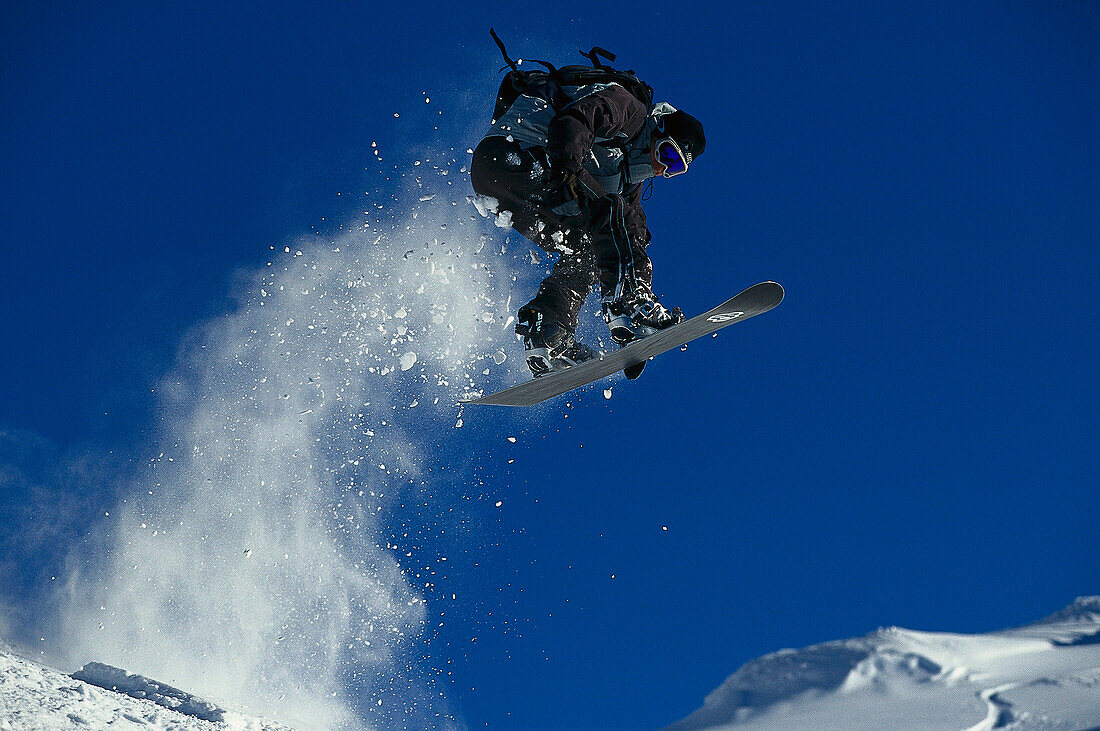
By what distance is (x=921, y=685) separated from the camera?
8336mm

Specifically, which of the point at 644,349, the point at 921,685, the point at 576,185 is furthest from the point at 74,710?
the point at 921,685

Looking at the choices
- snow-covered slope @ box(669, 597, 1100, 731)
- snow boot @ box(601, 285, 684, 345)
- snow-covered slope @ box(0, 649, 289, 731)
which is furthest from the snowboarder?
snow-covered slope @ box(669, 597, 1100, 731)

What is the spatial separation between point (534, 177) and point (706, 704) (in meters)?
6.67

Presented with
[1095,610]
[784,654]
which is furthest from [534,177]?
[1095,610]

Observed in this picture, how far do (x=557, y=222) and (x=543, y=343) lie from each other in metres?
1.07

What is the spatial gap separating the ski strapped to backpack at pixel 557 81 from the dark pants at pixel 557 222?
0.47 metres

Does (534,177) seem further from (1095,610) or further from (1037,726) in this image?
(1095,610)

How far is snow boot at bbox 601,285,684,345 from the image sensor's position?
618 centimetres

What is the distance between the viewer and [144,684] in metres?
10.0

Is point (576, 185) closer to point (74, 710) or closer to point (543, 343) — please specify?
point (543, 343)

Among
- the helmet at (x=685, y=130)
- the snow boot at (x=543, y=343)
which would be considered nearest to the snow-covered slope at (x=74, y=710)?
the snow boot at (x=543, y=343)

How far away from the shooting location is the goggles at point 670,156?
21.7 ft

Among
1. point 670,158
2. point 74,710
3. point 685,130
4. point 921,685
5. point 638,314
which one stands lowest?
point 921,685

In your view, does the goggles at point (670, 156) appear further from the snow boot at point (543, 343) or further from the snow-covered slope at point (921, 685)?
the snow-covered slope at point (921, 685)
